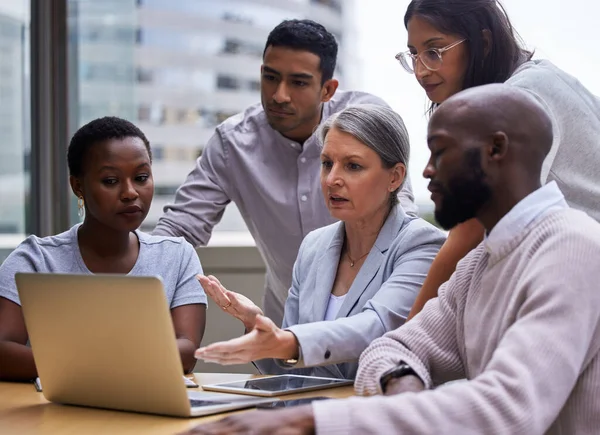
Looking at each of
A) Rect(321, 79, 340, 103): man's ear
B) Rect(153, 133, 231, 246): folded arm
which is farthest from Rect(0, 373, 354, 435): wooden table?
Rect(321, 79, 340, 103): man's ear

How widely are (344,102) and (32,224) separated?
68.6 inches

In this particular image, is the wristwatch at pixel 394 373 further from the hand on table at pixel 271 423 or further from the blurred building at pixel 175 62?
the blurred building at pixel 175 62

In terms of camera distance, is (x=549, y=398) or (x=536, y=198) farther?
(x=536, y=198)

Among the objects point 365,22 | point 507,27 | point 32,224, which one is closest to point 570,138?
point 507,27

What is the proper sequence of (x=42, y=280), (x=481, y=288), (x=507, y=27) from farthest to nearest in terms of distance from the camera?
1. (x=507, y=27)
2. (x=42, y=280)
3. (x=481, y=288)

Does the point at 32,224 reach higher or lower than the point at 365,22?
lower

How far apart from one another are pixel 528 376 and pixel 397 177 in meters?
1.19

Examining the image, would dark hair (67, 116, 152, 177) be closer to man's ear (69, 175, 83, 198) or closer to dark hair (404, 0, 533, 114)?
man's ear (69, 175, 83, 198)

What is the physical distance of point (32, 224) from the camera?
410 centimetres

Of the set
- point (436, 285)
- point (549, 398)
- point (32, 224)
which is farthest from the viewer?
point (32, 224)

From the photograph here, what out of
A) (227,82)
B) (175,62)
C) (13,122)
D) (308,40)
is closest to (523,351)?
(308,40)

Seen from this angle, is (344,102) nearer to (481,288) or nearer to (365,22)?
(365,22)

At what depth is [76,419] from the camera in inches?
64.4

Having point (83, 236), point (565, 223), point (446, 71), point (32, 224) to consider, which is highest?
point (446, 71)
